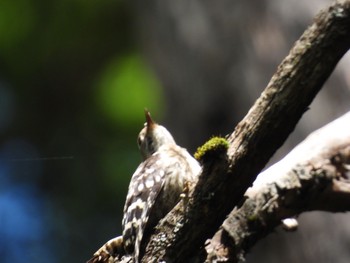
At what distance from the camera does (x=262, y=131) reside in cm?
334

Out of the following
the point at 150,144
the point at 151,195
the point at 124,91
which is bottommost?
the point at 151,195

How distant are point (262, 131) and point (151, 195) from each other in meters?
1.42

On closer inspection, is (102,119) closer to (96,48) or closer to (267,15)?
(96,48)

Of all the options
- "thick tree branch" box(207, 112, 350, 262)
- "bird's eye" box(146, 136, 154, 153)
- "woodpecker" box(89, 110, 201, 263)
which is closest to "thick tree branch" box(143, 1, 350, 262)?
"thick tree branch" box(207, 112, 350, 262)

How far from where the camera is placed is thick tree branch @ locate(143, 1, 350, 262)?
3.20 metres

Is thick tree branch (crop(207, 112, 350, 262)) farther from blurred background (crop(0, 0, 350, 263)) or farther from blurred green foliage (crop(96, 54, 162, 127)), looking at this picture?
blurred green foliage (crop(96, 54, 162, 127))

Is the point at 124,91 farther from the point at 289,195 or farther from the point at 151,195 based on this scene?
the point at 289,195

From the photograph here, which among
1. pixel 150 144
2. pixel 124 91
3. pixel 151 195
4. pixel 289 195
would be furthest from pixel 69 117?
pixel 289 195

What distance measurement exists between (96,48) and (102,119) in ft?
2.54

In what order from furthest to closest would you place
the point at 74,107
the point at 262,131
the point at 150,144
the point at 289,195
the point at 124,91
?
the point at 74,107 < the point at 124,91 < the point at 150,144 < the point at 289,195 < the point at 262,131

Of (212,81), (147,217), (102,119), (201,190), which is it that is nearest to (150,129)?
(212,81)

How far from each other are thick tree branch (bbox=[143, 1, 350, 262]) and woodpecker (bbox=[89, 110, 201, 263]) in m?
0.36

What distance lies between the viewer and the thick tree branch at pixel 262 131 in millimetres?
3199

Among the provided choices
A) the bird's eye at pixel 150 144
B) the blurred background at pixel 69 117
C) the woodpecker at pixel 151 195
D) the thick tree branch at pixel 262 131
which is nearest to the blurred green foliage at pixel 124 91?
the blurred background at pixel 69 117
